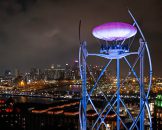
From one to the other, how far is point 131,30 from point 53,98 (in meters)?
23.2

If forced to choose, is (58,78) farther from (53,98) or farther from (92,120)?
(92,120)

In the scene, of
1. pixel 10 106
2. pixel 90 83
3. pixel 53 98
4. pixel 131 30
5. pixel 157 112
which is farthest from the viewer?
pixel 90 83

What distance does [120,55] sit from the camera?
479 centimetres

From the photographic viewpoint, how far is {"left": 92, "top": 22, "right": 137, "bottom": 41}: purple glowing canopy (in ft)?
14.9

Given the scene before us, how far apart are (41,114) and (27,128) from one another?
1.69m

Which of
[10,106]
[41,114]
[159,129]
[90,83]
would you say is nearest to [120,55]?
[159,129]

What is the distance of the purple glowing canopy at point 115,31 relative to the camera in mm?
4539

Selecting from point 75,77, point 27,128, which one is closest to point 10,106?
point 27,128

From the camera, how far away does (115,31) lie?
455cm

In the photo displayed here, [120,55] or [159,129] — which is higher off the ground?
[120,55]

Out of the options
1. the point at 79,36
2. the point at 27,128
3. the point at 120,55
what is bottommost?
the point at 27,128

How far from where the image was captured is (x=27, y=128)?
12.8m

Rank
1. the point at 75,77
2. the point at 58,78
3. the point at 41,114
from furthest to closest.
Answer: the point at 58,78
the point at 75,77
the point at 41,114

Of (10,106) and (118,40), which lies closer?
(118,40)
